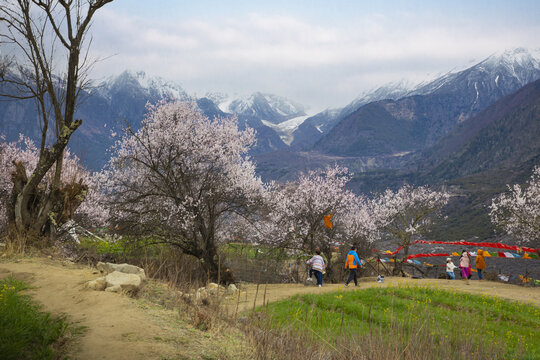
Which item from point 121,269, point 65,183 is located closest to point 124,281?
point 121,269

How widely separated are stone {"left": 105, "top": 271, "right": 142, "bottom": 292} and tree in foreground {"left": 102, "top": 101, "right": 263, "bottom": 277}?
10.9 m

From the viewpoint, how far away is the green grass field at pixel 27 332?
469 cm

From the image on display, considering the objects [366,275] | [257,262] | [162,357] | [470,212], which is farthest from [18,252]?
[470,212]

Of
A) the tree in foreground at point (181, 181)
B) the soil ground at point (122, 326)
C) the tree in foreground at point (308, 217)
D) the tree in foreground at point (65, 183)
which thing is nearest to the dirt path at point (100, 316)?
the soil ground at point (122, 326)

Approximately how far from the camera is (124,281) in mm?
8359

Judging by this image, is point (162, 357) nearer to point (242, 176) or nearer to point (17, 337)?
point (17, 337)

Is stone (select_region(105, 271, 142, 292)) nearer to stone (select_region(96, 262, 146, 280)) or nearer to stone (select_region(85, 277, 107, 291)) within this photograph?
stone (select_region(85, 277, 107, 291))

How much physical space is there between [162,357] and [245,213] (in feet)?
56.5

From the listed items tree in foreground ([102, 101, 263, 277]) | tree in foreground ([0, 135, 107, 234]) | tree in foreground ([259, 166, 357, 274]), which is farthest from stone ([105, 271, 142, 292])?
tree in foreground ([259, 166, 357, 274])

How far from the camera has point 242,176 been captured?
72.8 feet

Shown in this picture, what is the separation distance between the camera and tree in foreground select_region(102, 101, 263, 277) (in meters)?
20.2

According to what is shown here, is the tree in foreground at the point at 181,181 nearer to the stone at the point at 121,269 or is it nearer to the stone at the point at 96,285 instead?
the stone at the point at 121,269

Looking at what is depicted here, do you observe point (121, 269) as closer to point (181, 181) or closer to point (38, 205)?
point (38, 205)

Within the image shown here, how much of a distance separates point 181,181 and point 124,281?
1296cm
